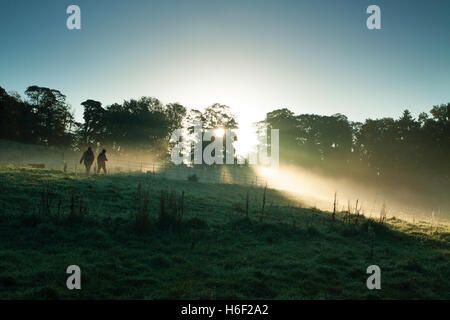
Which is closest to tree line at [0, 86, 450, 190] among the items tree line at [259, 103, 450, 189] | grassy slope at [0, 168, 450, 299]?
tree line at [259, 103, 450, 189]

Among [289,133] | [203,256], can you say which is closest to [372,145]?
[289,133]

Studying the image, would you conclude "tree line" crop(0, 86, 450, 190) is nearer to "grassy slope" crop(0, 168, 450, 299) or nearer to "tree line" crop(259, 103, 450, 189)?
"tree line" crop(259, 103, 450, 189)

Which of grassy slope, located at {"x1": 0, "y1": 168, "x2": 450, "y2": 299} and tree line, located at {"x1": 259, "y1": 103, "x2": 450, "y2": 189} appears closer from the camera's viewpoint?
grassy slope, located at {"x1": 0, "y1": 168, "x2": 450, "y2": 299}

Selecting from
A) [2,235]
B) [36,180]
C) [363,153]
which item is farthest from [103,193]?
[363,153]

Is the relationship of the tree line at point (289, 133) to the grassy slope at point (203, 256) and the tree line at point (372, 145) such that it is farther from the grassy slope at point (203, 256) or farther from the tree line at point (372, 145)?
the grassy slope at point (203, 256)

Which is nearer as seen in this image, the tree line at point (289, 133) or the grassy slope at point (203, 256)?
the grassy slope at point (203, 256)

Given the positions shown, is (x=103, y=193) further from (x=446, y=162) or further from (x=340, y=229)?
(x=446, y=162)

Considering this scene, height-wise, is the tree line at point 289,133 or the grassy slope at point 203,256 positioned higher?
the tree line at point 289,133

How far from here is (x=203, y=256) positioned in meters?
8.83

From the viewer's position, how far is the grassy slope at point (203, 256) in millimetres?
6523

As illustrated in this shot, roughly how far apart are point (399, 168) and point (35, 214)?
170 ft

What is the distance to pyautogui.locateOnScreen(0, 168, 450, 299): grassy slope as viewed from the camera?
6.52m

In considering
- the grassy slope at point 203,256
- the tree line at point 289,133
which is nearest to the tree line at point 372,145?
the tree line at point 289,133
